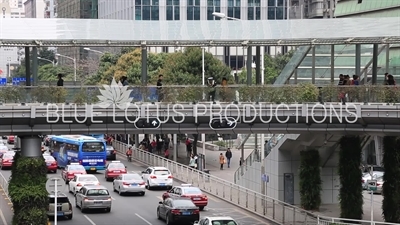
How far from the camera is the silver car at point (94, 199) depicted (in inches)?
1777

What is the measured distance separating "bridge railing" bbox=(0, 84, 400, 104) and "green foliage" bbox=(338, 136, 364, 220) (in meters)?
3.10

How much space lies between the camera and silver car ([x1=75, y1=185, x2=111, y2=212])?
148 feet

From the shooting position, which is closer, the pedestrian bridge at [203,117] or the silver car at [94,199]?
the pedestrian bridge at [203,117]

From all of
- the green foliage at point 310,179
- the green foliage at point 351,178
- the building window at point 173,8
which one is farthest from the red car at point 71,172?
the building window at point 173,8

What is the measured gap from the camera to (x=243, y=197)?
4897cm

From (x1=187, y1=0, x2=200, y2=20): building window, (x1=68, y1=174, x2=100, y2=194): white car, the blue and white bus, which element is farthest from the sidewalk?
(x1=187, y1=0, x2=200, y2=20): building window

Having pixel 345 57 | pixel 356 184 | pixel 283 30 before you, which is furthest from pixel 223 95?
pixel 345 57

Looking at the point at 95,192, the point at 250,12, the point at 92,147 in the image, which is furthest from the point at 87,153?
the point at 250,12

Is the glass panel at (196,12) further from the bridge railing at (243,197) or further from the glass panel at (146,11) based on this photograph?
the bridge railing at (243,197)

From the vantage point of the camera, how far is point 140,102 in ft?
120

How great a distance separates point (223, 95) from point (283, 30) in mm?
4771

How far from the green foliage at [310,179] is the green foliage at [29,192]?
14.7 metres

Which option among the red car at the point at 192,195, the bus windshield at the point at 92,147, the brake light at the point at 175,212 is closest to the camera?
the brake light at the point at 175,212

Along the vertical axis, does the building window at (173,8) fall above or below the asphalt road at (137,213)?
above
